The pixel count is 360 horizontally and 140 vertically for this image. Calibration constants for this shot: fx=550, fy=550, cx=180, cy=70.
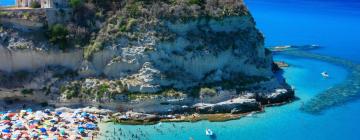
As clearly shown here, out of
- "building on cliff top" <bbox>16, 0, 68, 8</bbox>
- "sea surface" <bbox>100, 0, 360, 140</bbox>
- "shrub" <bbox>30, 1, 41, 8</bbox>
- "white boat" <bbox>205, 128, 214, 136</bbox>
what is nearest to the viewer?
"white boat" <bbox>205, 128, 214, 136</bbox>

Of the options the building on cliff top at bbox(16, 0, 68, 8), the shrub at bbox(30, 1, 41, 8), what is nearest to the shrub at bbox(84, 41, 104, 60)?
the building on cliff top at bbox(16, 0, 68, 8)

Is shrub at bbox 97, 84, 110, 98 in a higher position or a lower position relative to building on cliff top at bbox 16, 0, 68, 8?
lower

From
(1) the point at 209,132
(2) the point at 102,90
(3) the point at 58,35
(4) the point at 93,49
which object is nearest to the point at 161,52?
(4) the point at 93,49

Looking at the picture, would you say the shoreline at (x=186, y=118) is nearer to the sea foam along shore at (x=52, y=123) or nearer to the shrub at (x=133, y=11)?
Answer: the sea foam along shore at (x=52, y=123)

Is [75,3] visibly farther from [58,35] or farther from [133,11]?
[133,11]

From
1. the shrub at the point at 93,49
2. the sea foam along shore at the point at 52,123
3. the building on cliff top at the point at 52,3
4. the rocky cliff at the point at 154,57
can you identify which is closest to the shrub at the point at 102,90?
the rocky cliff at the point at 154,57

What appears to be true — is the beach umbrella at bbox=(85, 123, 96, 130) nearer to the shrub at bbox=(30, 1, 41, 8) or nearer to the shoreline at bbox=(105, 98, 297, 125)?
the shoreline at bbox=(105, 98, 297, 125)

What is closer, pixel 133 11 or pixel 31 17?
pixel 31 17

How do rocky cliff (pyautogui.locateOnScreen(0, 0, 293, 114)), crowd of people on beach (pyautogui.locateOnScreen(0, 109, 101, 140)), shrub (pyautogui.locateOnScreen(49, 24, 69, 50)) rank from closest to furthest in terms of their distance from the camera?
1. crowd of people on beach (pyautogui.locateOnScreen(0, 109, 101, 140))
2. rocky cliff (pyautogui.locateOnScreen(0, 0, 293, 114))
3. shrub (pyautogui.locateOnScreen(49, 24, 69, 50))
